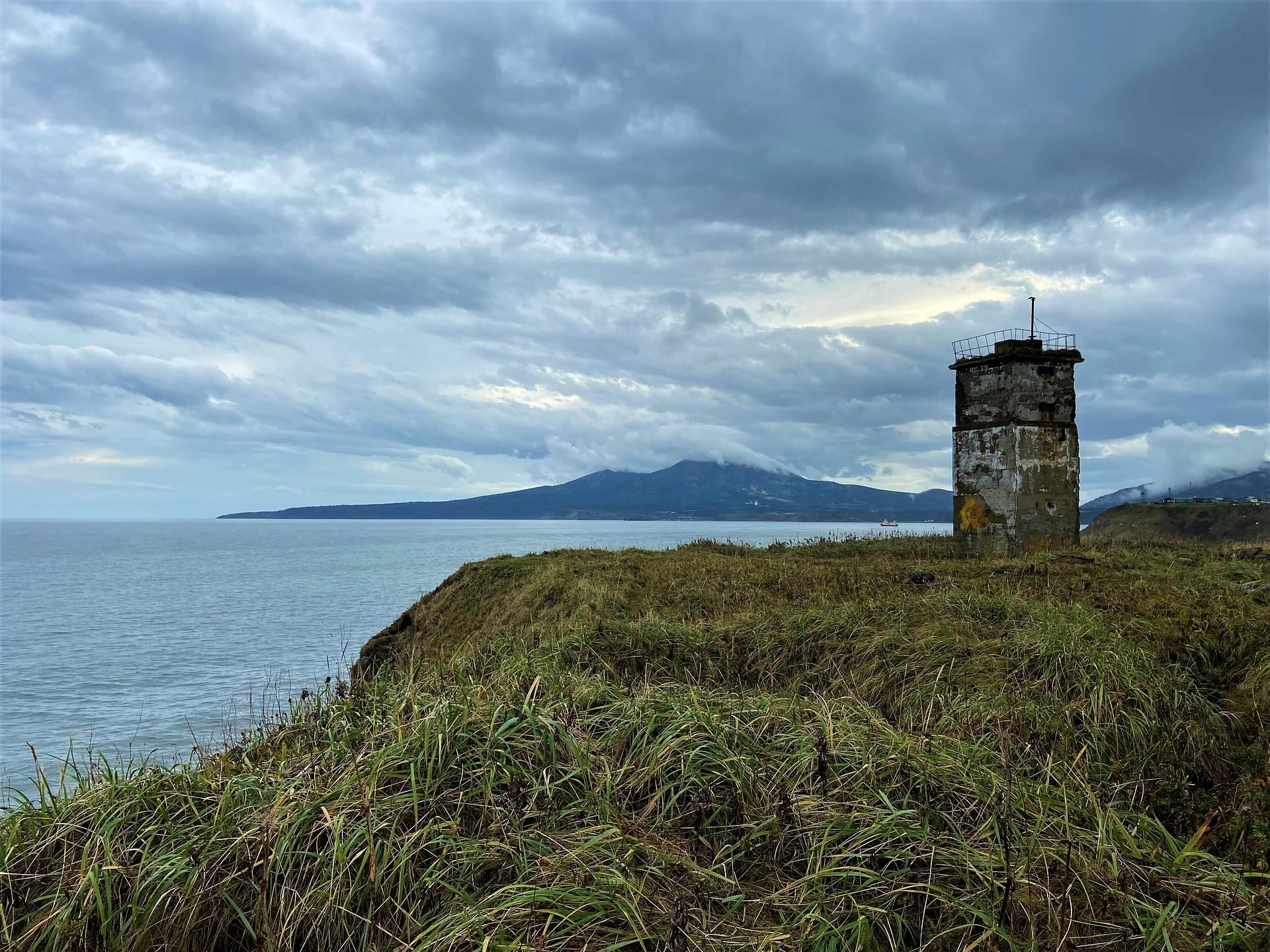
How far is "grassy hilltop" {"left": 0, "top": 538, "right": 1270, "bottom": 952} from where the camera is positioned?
12.3 ft

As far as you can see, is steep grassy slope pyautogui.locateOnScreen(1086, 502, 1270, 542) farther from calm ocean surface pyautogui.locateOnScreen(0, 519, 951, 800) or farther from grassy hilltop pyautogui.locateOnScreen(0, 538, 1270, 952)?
grassy hilltop pyautogui.locateOnScreen(0, 538, 1270, 952)

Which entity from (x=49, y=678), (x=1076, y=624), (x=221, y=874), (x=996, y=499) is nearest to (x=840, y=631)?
(x=1076, y=624)

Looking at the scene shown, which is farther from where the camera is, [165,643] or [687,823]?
[165,643]

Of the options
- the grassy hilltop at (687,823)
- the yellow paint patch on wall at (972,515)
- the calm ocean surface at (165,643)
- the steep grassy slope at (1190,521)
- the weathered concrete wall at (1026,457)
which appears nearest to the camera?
the grassy hilltop at (687,823)

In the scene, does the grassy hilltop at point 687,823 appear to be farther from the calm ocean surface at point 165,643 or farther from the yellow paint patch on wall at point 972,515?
the yellow paint patch on wall at point 972,515

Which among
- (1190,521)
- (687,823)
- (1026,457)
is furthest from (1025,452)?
(1190,521)

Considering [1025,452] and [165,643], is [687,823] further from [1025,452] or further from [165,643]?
[165,643]

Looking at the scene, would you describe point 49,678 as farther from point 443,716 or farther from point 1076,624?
point 1076,624

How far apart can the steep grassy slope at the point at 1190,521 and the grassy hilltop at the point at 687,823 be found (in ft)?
121

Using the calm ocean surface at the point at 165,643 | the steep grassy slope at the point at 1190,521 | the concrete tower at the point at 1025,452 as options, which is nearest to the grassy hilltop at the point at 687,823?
the calm ocean surface at the point at 165,643

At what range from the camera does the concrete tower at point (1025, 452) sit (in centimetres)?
2241

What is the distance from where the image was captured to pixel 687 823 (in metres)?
4.77

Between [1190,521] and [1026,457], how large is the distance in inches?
1206

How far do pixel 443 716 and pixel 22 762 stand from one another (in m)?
16.5
